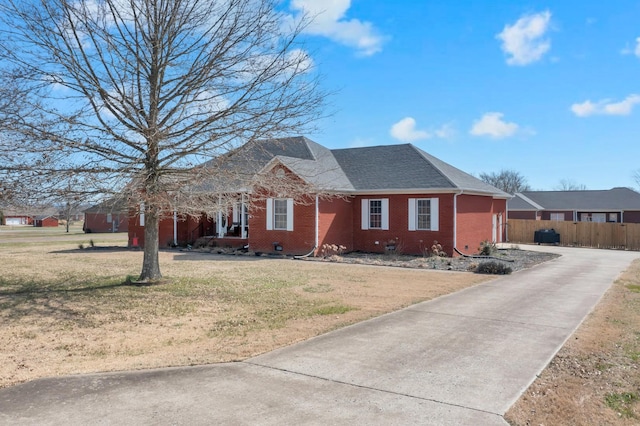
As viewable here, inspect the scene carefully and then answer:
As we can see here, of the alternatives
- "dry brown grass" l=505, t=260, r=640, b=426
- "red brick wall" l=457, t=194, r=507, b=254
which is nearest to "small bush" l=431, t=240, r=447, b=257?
"red brick wall" l=457, t=194, r=507, b=254

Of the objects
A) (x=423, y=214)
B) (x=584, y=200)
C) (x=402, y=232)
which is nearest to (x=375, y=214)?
(x=402, y=232)

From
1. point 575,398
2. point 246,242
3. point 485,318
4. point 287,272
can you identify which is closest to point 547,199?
point 246,242

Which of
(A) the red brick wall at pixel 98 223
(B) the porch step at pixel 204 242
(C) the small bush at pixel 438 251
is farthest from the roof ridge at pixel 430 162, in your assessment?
(A) the red brick wall at pixel 98 223

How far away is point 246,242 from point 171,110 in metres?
13.1

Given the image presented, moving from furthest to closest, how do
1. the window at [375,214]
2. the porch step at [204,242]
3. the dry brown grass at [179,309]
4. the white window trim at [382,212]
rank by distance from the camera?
the porch step at [204,242] < the window at [375,214] < the white window trim at [382,212] < the dry brown grass at [179,309]

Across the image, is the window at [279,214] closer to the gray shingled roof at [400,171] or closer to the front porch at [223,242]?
the front porch at [223,242]

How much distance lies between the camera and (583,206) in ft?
139

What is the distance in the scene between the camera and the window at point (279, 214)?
21.4m

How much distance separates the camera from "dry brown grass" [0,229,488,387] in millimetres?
6586

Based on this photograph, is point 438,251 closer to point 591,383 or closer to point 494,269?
point 494,269

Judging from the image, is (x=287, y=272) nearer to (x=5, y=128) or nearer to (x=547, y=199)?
(x=5, y=128)

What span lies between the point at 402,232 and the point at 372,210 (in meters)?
1.96

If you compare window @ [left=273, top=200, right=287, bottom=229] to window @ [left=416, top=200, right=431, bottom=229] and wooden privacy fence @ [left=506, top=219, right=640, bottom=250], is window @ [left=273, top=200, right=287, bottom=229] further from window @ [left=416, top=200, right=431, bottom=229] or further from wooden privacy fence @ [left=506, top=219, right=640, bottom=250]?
wooden privacy fence @ [left=506, top=219, right=640, bottom=250]

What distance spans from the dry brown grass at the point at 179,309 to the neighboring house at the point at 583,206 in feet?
104
